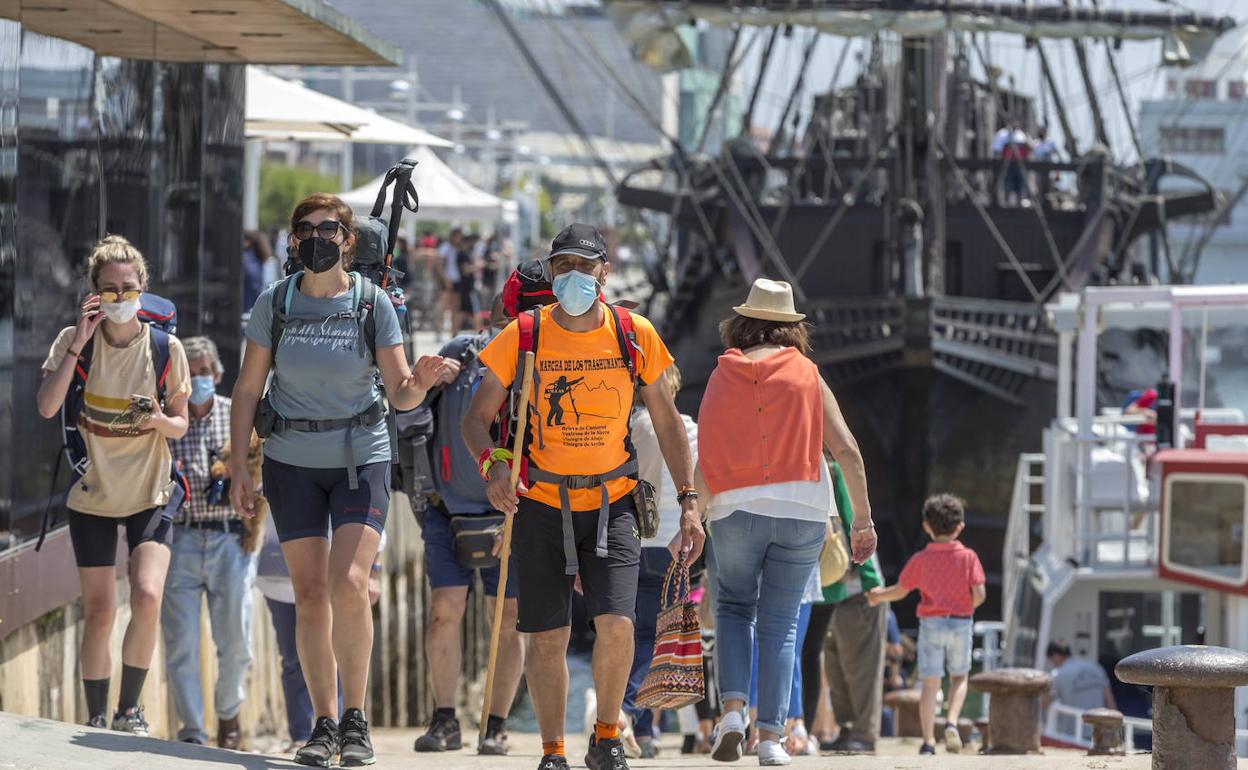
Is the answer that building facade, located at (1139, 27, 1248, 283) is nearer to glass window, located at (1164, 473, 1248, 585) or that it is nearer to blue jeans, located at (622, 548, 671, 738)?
glass window, located at (1164, 473, 1248, 585)

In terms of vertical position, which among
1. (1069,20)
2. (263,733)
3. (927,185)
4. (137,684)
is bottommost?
(263,733)

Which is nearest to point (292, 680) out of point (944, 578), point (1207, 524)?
point (944, 578)

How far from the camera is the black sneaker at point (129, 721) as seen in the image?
7.57 meters

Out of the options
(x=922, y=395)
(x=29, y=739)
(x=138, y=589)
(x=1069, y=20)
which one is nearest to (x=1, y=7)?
(x=138, y=589)

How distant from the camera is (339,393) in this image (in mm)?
6418

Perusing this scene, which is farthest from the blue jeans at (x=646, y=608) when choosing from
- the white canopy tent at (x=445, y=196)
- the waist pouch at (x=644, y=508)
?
the white canopy tent at (x=445, y=196)

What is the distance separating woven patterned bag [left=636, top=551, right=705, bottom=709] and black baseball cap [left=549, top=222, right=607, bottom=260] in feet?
3.81

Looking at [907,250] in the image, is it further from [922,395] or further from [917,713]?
[917,713]

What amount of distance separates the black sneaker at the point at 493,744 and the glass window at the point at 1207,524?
816cm

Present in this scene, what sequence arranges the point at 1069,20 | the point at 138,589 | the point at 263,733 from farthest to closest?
the point at 1069,20
the point at 263,733
the point at 138,589

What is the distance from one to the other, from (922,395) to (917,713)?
1698 centimetres

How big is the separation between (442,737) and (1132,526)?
1054 cm

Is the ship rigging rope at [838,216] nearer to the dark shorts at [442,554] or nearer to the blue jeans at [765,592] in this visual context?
the dark shorts at [442,554]

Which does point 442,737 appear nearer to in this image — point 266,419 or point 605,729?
point 605,729
